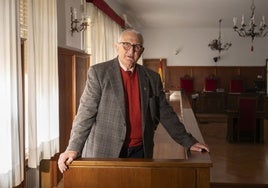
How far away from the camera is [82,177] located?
1.79m

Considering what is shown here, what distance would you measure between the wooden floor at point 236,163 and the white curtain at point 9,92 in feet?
9.06

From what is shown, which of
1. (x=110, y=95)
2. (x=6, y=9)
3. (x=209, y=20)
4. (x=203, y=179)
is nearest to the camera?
(x=203, y=179)

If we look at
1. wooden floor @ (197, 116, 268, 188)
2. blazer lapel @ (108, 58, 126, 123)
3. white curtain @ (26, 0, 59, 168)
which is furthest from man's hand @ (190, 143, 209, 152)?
wooden floor @ (197, 116, 268, 188)

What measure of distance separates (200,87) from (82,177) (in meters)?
11.3

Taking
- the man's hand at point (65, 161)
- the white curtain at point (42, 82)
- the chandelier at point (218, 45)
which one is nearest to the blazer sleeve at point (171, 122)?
the man's hand at point (65, 161)

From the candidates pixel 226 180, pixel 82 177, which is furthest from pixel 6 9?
pixel 226 180

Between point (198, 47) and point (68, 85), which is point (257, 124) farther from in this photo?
point (198, 47)

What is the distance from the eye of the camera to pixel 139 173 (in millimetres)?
1760

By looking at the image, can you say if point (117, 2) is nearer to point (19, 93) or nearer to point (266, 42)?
point (19, 93)

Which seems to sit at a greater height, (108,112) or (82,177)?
(108,112)

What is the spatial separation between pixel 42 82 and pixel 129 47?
1827 millimetres

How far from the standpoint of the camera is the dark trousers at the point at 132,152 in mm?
2078

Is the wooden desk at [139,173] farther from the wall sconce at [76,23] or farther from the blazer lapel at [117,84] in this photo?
the wall sconce at [76,23]

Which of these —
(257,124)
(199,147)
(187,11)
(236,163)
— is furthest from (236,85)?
(199,147)
